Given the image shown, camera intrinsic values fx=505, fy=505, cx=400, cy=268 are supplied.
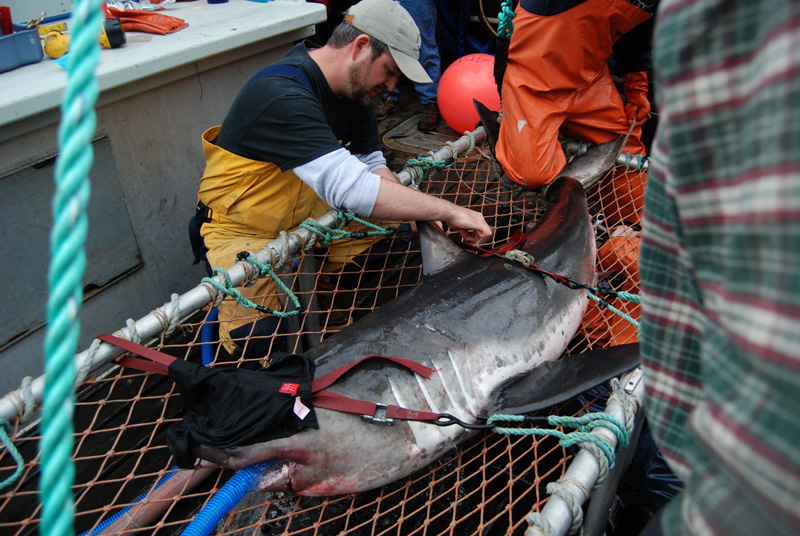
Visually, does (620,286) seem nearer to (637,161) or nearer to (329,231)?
(637,161)

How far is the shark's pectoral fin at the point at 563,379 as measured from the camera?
5.81ft

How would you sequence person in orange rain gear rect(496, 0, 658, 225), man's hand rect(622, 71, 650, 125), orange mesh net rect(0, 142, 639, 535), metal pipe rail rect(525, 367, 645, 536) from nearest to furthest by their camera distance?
metal pipe rail rect(525, 367, 645, 536)
orange mesh net rect(0, 142, 639, 535)
person in orange rain gear rect(496, 0, 658, 225)
man's hand rect(622, 71, 650, 125)

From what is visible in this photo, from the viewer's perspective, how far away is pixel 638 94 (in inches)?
137

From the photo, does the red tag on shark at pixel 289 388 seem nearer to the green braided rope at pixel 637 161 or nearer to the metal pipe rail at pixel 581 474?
the metal pipe rail at pixel 581 474

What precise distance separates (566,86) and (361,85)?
4.35 ft

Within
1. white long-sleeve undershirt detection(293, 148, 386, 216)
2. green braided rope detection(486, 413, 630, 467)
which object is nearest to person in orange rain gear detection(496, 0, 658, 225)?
white long-sleeve undershirt detection(293, 148, 386, 216)

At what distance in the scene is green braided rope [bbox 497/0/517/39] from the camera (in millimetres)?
2790

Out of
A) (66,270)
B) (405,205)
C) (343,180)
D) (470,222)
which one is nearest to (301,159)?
(343,180)

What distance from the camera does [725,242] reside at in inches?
20.2

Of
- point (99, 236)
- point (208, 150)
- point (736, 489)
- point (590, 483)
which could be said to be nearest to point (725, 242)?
point (736, 489)

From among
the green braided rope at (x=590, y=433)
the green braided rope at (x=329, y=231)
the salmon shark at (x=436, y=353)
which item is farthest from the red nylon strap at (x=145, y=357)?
the green braided rope at (x=590, y=433)

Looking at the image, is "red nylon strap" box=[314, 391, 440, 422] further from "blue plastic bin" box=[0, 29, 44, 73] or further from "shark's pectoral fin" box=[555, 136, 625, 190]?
"blue plastic bin" box=[0, 29, 44, 73]

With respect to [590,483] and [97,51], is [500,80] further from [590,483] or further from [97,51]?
[97,51]

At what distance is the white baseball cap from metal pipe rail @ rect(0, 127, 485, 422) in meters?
0.85
